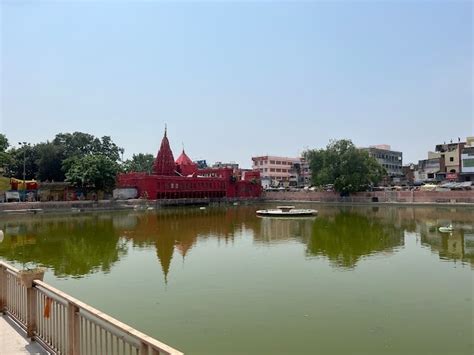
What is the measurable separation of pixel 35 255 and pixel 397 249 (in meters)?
18.5

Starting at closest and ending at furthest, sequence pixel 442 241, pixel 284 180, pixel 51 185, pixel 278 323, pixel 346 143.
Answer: pixel 278 323
pixel 442 241
pixel 51 185
pixel 346 143
pixel 284 180

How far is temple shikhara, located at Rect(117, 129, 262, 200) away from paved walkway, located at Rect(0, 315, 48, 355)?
2231 inches

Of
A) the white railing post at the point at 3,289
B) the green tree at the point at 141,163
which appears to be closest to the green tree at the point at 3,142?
the green tree at the point at 141,163

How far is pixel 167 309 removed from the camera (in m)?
11.4

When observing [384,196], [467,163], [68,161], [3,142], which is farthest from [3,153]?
[467,163]

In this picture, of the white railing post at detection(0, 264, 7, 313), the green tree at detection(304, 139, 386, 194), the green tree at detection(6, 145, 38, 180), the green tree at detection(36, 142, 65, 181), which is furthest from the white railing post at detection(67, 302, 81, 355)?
the green tree at detection(6, 145, 38, 180)

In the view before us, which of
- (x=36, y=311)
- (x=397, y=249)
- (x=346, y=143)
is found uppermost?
(x=346, y=143)

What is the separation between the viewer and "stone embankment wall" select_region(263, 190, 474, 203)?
57259mm

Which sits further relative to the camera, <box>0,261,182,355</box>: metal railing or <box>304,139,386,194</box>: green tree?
<box>304,139,386,194</box>: green tree

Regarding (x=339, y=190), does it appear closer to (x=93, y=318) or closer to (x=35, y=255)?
(x=35, y=255)

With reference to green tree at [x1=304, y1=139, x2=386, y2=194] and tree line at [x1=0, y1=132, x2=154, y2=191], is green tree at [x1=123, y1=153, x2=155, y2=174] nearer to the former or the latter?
tree line at [x1=0, y1=132, x2=154, y2=191]

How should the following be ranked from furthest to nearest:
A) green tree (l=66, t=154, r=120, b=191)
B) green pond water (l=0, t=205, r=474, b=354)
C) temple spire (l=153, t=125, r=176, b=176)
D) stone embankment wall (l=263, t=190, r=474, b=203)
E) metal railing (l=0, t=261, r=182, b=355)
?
temple spire (l=153, t=125, r=176, b=176) < stone embankment wall (l=263, t=190, r=474, b=203) < green tree (l=66, t=154, r=120, b=191) < green pond water (l=0, t=205, r=474, b=354) < metal railing (l=0, t=261, r=182, b=355)

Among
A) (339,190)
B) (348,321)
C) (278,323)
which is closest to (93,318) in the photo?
(278,323)

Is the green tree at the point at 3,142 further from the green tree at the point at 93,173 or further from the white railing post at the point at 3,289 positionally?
the white railing post at the point at 3,289
